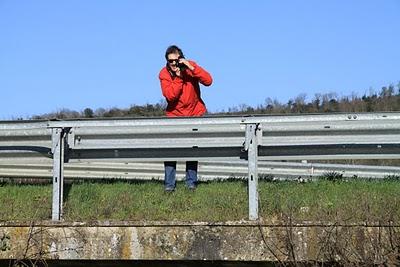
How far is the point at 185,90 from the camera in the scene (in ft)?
28.8

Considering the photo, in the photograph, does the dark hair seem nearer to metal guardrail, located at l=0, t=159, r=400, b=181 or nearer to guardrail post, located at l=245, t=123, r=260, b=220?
guardrail post, located at l=245, t=123, r=260, b=220

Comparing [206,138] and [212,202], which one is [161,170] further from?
[212,202]

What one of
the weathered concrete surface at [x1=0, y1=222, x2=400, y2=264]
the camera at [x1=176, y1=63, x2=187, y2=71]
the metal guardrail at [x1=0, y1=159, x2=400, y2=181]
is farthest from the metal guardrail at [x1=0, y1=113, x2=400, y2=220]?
the metal guardrail at [x1=0, y1=159, x2=400, y2=181]

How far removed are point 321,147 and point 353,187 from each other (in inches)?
28.1

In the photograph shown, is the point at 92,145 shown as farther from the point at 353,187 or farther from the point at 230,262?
the point at 353,187

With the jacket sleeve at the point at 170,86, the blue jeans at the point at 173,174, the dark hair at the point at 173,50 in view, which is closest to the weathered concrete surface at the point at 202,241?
the blue jeans at the point at 173,174

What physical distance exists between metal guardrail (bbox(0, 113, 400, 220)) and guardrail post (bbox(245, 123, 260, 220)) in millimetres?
84

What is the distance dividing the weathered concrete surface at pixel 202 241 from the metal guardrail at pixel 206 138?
22.7 inches

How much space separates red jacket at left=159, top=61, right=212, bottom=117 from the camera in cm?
859

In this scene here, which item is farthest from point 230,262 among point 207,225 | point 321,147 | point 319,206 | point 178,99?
point 178,99

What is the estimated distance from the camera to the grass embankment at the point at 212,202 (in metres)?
6.76

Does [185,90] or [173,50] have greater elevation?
[173,50]

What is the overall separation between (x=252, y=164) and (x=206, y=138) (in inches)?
27.7

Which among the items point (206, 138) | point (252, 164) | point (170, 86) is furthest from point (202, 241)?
point (170, 86)
